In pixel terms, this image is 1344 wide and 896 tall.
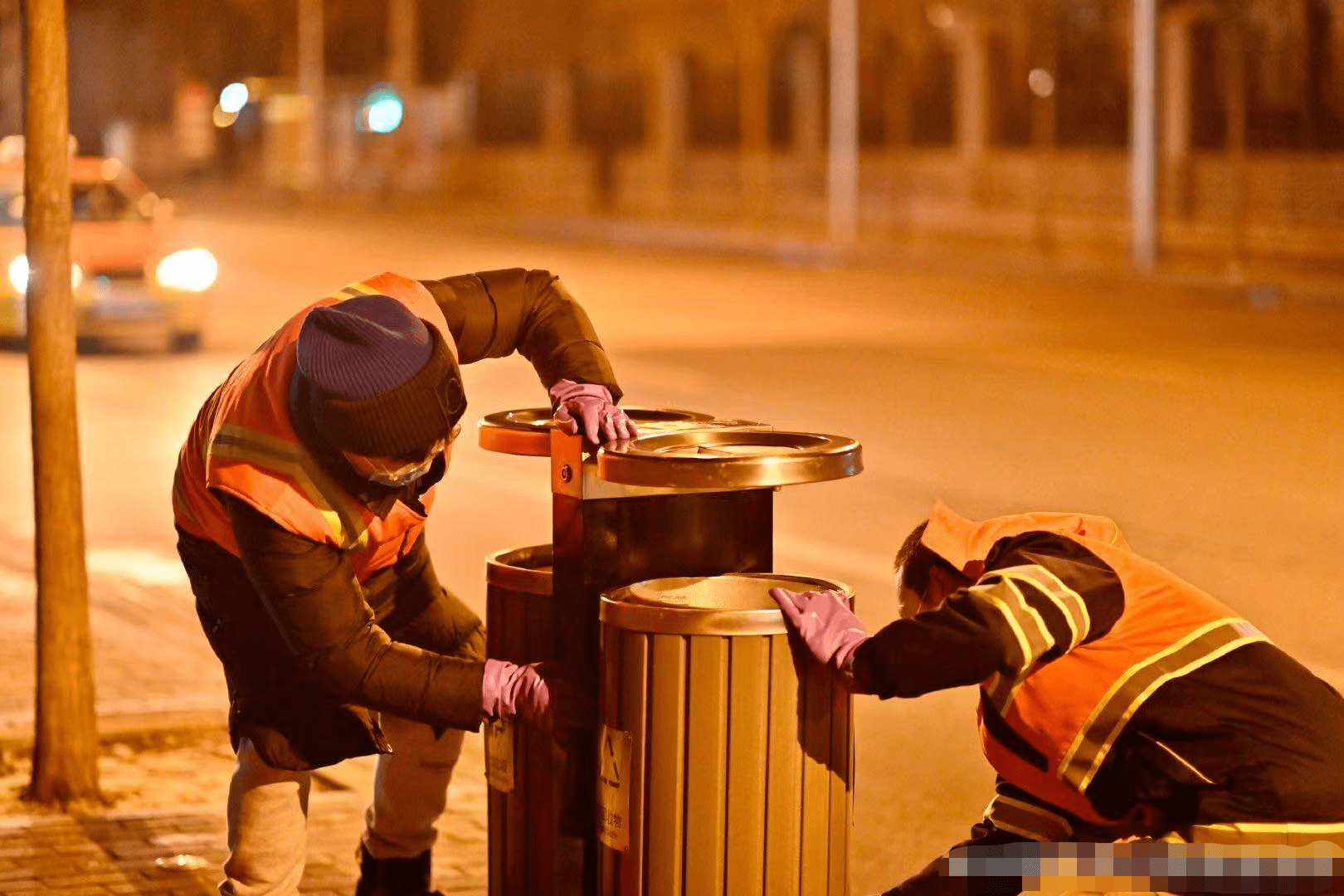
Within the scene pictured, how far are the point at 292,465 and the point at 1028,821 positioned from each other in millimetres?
1489

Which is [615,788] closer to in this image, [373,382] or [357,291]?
[373,382]

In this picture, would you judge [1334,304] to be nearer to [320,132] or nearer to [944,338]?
[944,338]

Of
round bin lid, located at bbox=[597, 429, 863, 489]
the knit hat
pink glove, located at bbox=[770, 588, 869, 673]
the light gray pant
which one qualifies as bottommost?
the light gray pant

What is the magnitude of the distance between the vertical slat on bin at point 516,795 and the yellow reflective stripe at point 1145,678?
1036 mm

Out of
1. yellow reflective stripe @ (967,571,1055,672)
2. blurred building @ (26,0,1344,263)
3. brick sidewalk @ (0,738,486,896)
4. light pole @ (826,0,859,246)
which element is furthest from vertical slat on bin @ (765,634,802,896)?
light pole @ (826,0,859,246)

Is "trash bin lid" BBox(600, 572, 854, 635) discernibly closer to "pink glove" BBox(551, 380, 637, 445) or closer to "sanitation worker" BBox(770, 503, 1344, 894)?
"sanitation worker" BBox(770, 503, 1344, 894)

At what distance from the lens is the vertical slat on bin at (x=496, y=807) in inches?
170

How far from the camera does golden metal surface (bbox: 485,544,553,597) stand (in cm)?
422

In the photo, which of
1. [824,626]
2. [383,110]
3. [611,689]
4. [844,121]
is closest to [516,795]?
[611,689]

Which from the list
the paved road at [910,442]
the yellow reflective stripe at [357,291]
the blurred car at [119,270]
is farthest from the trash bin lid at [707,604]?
the blurred car at [119,270]

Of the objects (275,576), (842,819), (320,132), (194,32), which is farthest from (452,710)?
(194,32)

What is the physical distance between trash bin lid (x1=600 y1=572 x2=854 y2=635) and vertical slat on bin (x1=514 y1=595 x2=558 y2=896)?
0.26 meters

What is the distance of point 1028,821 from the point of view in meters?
4.16

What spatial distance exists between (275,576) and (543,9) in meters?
49.8
